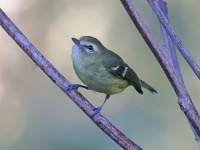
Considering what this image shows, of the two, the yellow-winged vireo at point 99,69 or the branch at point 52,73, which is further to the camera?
the yellow-winged vireo at point 99,69

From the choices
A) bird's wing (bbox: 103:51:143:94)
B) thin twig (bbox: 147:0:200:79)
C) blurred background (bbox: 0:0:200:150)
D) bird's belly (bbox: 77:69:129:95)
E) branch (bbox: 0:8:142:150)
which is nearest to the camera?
thin twig (bbox: 147:0:200:79)

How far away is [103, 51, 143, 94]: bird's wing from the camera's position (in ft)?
7.36

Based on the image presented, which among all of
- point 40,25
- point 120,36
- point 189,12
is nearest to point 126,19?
point 120,36

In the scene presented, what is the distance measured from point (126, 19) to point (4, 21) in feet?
13.2

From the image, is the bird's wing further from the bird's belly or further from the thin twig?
the thin twig

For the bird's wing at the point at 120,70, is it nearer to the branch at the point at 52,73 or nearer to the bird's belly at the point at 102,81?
the bird's belly at the point at 102,81

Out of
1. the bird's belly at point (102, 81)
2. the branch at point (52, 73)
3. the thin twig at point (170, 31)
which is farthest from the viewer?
the bird's belly at point (102, 81)

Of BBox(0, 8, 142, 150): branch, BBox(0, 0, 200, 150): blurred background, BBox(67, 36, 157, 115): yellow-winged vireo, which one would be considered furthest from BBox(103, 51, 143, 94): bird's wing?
BBox(0, 0, 200, 150): blurred background

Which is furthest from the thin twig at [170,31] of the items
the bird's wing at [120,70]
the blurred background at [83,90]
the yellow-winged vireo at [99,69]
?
the blurred background at [83,90]

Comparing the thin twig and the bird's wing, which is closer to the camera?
the thin twig

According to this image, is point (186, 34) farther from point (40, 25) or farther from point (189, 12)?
point (40, 25)

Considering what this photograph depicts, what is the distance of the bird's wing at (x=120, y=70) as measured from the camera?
2244 millimetres

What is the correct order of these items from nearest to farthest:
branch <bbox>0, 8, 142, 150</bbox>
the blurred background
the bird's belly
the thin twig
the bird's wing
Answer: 1. the thin twig
2. branch <bbox>0, 8, 142, 150</bbox>
3. the bird's belly
4. the bird's wing
5. the blurred background

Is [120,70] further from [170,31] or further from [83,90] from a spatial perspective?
[83,90]
